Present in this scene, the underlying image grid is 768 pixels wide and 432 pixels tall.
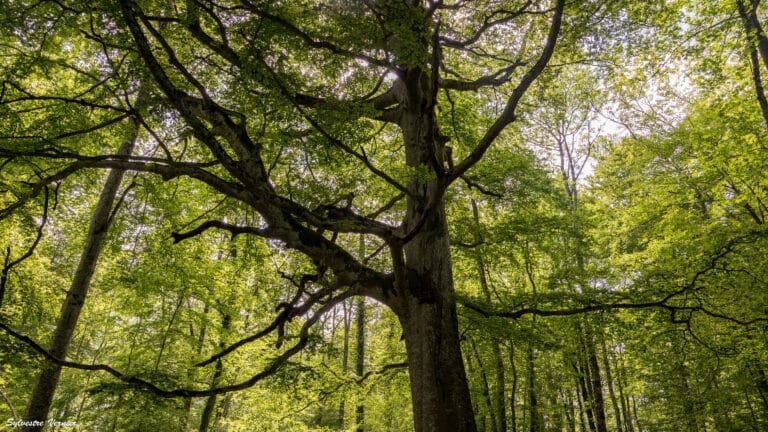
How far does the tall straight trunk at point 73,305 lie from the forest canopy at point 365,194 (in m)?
0.04

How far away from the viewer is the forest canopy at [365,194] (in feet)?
12.0

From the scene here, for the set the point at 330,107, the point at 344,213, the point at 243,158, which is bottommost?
the point at 344,213

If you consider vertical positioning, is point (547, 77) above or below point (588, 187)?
below

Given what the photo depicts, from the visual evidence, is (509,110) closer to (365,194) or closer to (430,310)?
(430,310)

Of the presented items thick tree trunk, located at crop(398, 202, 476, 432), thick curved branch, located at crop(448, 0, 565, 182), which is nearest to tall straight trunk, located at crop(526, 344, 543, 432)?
thick tree trunk, located at crop(398, 202, 476, 432)

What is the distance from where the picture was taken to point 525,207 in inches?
269

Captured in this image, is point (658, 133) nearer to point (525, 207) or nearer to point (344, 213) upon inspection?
point (525, 207)

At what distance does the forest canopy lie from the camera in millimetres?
3660

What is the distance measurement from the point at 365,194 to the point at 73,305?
497 cm

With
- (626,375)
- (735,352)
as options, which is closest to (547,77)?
(735,352)

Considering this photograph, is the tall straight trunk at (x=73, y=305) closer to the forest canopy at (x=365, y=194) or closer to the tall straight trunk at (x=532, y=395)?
the forest canopy at (x=365, y=194)

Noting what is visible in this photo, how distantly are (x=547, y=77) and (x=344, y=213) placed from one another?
4.16 m

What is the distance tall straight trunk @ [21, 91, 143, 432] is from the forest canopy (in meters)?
0.04

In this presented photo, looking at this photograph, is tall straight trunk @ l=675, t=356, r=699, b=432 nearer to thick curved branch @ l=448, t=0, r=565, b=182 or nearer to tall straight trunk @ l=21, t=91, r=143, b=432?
thick curved branch @ l=448, t=0, r=565, b=182
